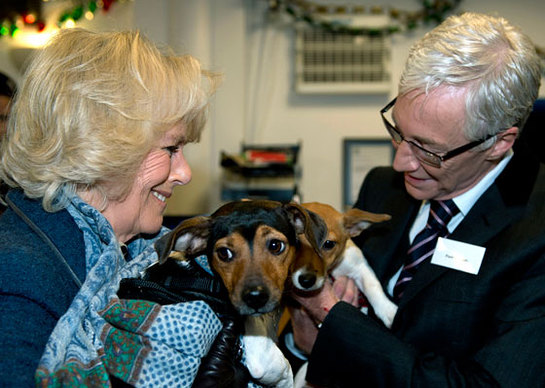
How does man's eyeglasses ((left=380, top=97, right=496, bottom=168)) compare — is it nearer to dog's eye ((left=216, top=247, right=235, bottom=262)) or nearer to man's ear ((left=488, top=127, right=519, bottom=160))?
man's ear ((left=488, top=127, right=519, bottom=160))

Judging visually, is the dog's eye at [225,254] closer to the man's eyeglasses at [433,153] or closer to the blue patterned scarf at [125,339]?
the blue patterned scarf at [125,339]

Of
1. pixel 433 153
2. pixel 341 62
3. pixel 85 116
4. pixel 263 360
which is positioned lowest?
pixel 263 360

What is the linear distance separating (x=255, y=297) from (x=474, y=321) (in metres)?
0.71

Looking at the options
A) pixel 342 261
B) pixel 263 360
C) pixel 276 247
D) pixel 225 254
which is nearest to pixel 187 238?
pixel 225 254

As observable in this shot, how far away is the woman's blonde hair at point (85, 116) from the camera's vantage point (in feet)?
4.87

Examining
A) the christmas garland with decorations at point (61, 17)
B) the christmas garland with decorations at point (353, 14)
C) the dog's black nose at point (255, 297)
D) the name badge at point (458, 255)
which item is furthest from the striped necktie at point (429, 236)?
the christmas garland with decorations at point (61, 17)

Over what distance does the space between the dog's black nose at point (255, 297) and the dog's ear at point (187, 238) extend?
25 cm

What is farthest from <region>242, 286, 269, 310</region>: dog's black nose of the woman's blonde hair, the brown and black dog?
the woman's blonde hair

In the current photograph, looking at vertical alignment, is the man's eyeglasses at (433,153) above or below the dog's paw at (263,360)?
above

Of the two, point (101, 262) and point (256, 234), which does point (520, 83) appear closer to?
point (256, 234)

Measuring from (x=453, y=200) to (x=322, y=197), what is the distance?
3.58m

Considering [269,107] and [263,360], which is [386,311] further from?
[269,107]

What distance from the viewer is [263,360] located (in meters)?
1.62

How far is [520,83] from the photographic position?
71.1 inches
